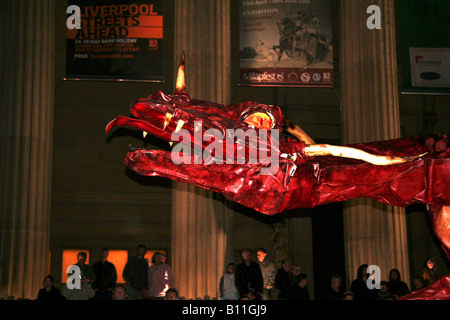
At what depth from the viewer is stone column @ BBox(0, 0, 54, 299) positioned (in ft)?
43.4

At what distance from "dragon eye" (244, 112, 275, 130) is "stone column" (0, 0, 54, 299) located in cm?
941

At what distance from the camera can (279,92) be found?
1844 cm

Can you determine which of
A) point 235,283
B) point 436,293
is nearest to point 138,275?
point 235,283

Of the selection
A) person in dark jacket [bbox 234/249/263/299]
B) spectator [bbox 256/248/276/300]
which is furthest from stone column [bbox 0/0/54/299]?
spectator [bbox 256/248/276/300]

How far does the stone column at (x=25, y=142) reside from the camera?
13.2 m

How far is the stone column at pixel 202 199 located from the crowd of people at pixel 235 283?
1571mm

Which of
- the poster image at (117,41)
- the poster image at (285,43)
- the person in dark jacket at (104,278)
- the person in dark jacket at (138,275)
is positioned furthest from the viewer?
the poster image at (285,43)

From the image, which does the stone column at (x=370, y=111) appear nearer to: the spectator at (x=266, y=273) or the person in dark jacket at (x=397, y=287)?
the person in dark jacket at (x=397, y=287)

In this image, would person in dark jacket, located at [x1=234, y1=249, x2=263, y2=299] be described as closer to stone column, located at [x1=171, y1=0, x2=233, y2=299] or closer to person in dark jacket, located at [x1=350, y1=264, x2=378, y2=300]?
person in dark jacket, located at [x1=350, y1=264, x2=378, y2=300]

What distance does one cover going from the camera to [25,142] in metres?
13.9

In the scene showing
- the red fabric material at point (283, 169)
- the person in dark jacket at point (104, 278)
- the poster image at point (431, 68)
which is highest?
the poster image at point (431, 68)

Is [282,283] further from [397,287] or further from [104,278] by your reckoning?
[104,278]

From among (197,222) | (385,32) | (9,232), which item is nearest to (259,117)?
(197,222)

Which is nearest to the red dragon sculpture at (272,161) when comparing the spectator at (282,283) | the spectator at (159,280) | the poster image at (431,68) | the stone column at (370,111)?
the spectator at (282,283)
